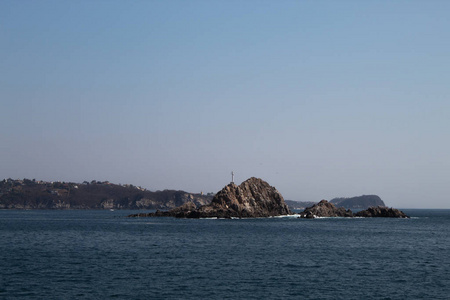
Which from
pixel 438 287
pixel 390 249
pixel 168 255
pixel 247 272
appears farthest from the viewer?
pixel 390 249

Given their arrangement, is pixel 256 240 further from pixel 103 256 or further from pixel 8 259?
pixel 8 259

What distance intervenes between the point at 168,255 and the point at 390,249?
38.8 meters

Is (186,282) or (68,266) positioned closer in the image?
(186,282)

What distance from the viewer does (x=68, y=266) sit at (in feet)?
194

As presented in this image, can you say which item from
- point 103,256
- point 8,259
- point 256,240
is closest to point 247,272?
point 103,256

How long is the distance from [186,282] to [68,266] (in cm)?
1825

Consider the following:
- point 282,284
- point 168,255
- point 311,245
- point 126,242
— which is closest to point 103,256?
point 168,255

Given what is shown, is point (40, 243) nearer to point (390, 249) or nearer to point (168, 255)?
point (168, 255)

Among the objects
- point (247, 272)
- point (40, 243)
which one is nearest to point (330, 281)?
point (247, 272)

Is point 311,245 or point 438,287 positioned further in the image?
point 311,245

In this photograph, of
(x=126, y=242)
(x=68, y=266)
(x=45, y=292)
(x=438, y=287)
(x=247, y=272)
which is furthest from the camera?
(x=126, y=242)

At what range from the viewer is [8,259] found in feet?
214

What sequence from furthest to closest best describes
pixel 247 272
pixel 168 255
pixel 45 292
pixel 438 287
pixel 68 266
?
pixel 168 255, pixel 68 266, pixel 247 272, pixel 438 287, pixel 45 292

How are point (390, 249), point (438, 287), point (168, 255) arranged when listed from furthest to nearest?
point (390, 249) < point (168, 255) < point (438, 287)
